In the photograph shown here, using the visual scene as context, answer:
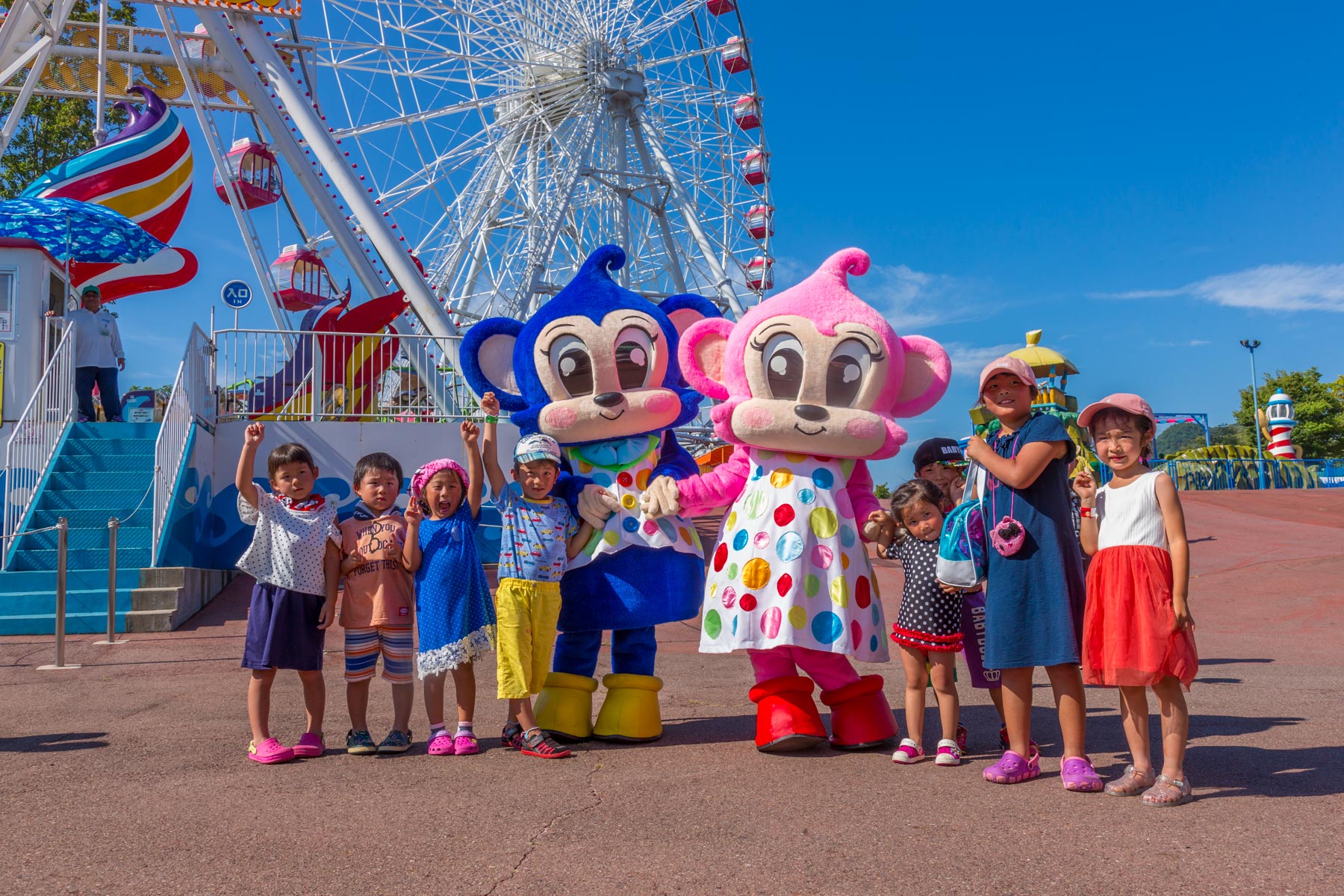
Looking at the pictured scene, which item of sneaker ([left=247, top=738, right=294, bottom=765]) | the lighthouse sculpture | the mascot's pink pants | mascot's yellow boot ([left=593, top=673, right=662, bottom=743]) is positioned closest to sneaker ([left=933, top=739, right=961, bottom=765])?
the mascot's pink pants

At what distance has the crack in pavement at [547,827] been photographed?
2.35 metres

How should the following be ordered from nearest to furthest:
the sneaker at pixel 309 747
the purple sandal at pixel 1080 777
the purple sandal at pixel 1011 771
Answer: the purple sandal at pixel 1080 777, the purple sandal at pixel 1011 771, the sneaker at pixel 309 747

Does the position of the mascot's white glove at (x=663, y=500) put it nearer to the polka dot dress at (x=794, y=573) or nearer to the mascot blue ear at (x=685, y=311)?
the polka dot dress at (x=794, y=573)

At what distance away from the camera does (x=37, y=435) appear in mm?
8773

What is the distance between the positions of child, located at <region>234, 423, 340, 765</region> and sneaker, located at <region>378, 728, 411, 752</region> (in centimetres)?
25

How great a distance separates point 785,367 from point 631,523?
3.00 feet

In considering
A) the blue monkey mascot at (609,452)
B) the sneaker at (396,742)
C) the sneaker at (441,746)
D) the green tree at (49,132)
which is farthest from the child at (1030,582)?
the green tree at (49,132)

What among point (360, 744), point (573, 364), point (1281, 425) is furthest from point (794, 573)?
point (1281, 425)

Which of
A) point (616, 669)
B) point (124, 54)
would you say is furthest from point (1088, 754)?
point (124, 54)

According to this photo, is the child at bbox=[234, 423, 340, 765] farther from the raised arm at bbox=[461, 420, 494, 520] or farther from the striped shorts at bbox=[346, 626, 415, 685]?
the raised arm at bbox=[461, 420, 494, 520]

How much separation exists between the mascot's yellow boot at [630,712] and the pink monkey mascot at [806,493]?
1.30ft

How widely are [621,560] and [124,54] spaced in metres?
20.3

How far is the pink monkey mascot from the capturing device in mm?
3793

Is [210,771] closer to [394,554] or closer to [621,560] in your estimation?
[394,554]
